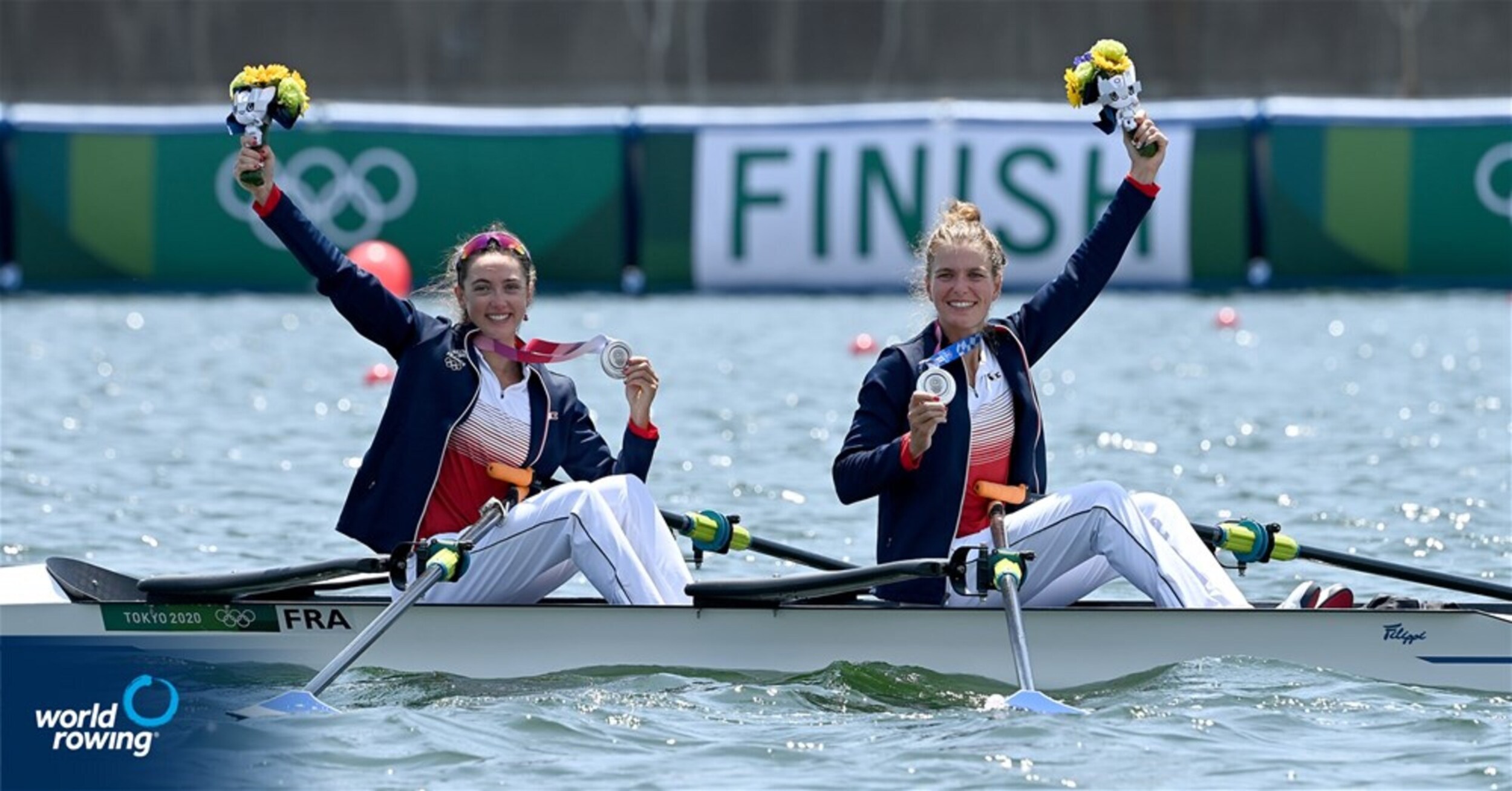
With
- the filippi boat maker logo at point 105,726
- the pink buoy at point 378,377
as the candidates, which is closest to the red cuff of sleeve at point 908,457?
the filippi boat maker logo at point 105,726

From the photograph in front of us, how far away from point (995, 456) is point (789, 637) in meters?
0.76

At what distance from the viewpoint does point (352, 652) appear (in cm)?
646

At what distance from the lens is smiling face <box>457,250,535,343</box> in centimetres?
700

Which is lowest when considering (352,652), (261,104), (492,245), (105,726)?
(105,726)

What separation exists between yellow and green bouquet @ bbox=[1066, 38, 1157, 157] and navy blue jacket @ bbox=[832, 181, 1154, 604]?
0.20m

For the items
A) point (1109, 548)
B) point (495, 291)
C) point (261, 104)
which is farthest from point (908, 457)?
point (261, 104)

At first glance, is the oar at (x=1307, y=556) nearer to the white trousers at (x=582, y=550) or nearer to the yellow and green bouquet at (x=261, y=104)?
the white trousers at (x=582, y=550)

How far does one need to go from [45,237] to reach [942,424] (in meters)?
13.6

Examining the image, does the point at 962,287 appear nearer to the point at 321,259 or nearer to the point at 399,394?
the point at 399,394

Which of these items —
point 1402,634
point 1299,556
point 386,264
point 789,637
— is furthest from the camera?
point 386,264

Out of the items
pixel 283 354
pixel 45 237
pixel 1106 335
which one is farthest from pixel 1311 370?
pixel 45 237

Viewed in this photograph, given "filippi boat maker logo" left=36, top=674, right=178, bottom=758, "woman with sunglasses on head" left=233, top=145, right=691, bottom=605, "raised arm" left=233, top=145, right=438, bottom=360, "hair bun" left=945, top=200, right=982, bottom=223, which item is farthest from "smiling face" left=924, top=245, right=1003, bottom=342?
"filippi boat maker logo" left=36, top=674, right=178, bottom=758

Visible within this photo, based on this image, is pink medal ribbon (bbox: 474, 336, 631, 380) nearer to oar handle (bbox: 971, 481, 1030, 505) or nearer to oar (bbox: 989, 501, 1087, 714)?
→ oar handle (bbox: 971, 481, 1030, 505)

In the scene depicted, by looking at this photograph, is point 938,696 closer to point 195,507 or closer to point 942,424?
point 942,424
